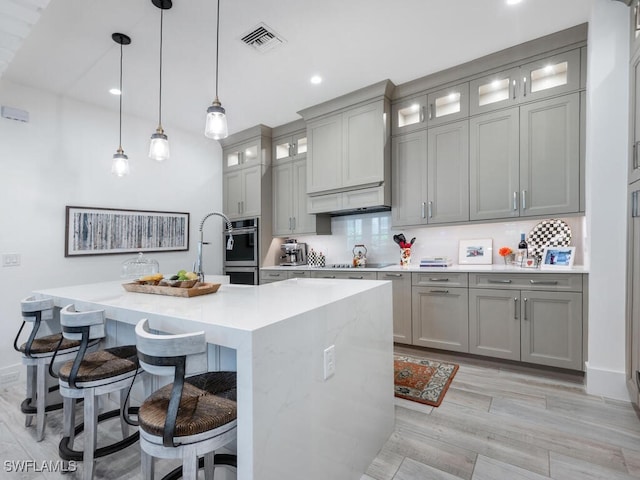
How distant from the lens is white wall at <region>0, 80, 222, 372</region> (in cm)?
303

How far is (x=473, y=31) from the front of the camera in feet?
8.46

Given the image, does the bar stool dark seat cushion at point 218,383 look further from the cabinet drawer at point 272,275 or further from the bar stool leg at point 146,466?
the cabinet drawer at point 272,275

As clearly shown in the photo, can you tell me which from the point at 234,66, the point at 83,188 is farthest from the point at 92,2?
the point at 83,188

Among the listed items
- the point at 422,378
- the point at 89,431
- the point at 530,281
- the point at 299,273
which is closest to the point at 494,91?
the point at 530,281

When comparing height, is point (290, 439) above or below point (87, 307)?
below

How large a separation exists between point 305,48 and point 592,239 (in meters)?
2.72

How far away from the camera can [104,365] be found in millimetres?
1546

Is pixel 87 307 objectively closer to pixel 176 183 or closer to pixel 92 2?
pixel 92 2

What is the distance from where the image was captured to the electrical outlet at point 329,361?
1314 millimetres

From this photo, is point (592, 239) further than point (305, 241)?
No

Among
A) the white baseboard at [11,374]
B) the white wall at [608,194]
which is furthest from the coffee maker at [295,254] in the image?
the white wall at [608,194]

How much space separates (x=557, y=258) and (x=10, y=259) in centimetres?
502

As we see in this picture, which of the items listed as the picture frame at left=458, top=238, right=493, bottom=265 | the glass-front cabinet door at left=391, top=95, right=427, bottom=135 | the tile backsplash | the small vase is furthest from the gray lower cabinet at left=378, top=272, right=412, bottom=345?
the glass-front cabinet door at left=391, top=95, right=427, bottom=135

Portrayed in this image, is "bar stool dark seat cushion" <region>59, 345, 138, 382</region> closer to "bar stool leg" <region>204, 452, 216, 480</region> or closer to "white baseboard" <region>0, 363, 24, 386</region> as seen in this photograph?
"bar stool leg" <region>204, 452, 216, 480</region>
